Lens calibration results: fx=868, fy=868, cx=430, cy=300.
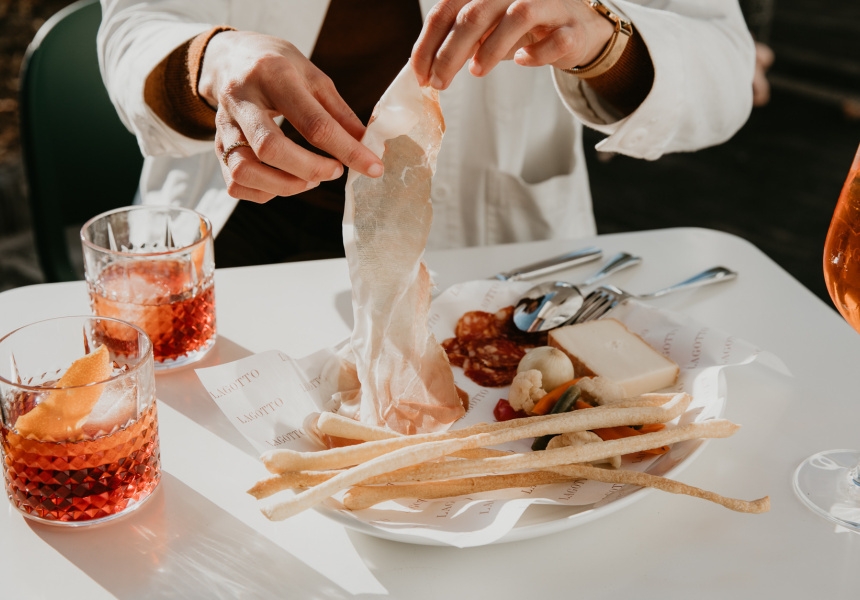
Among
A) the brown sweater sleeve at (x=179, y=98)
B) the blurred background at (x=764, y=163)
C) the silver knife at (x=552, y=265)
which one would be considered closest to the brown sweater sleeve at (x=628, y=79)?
the silver knife at (x=552, y=265)

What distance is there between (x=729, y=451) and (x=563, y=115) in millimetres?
973

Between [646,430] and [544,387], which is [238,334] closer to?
[544,387]

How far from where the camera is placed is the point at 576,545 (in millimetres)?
748

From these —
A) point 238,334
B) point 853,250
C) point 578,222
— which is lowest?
point 578,222

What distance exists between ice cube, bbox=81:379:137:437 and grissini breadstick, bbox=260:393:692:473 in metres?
0.13

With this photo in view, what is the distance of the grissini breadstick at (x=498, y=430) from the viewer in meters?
0.73

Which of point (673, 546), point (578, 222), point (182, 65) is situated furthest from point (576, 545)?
point (578, 222)

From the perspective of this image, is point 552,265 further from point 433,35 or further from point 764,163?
point 764,163

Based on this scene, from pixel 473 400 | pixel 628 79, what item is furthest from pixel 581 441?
pixel 628 79

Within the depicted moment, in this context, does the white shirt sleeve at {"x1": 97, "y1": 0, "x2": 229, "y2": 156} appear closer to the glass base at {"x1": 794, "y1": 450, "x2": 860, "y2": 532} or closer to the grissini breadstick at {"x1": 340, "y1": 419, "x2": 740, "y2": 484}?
the grissini breadstick at {"x1": 340, "y1": 419, "x2": 740, "y2": 484}

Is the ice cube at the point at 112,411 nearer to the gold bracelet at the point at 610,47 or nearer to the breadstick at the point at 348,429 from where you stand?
the breadstick at the point at 348,429

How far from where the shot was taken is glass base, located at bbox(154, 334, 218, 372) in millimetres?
1006

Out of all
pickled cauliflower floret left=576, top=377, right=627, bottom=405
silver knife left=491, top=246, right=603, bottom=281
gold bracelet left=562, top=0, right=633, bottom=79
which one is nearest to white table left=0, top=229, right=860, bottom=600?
pickled cauliflower floret left=576, top=377, right=627, bottom=405

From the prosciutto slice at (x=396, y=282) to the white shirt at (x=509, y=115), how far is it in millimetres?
407
